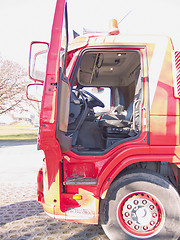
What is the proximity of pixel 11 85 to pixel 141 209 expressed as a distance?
18.5 m

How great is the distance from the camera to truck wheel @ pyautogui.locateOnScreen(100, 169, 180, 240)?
2270 mm

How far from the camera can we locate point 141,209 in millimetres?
2297

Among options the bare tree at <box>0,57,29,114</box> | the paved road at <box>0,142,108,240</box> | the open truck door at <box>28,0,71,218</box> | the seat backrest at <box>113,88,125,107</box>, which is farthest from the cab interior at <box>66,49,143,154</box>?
the bare tree at <box>0,57,29,114</box>

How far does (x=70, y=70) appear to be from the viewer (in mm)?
2549

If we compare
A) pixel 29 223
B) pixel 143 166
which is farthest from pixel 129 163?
pixel 29 223

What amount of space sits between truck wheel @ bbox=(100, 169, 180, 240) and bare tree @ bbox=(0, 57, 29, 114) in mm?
17982

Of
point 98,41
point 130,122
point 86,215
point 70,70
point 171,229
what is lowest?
point 171,229

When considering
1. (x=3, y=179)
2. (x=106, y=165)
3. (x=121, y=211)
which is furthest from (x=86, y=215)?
(x=3, y=179)

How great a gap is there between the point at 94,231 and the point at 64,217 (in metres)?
0.77

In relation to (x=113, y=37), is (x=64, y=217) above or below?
below

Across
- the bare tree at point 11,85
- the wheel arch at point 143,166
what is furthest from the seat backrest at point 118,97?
the bare tree at point 11,85

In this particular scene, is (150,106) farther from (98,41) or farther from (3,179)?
(3,179)

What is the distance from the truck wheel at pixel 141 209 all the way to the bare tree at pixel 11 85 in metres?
18.0

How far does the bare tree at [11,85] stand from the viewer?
1812 centimetres
